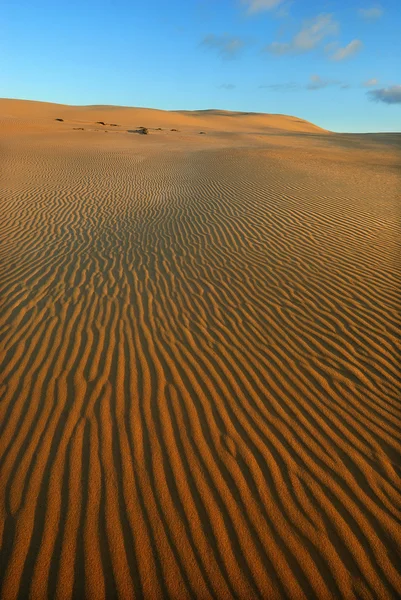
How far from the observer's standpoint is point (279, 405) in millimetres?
3762

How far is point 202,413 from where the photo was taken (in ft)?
12.0

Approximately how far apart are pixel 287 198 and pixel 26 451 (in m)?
10.0

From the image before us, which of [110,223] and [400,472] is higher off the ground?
[400,472]

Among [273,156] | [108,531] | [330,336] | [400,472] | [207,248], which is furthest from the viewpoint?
[273,156]

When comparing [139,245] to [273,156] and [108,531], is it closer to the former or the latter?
[108,531]

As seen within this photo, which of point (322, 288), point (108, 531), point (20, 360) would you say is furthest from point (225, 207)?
point (108, 531)

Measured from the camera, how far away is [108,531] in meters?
2.61

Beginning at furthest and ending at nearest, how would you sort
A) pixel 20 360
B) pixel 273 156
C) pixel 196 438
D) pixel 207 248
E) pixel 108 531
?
pixel 273 156 < pixel 207 248 < pixel 20 360 < pixel 196 438 < pixel 108 531

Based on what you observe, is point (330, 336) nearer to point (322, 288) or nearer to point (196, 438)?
point (322, 288)

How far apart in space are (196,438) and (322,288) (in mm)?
3687

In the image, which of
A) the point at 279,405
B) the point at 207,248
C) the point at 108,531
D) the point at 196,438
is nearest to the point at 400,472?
the point at 279,405

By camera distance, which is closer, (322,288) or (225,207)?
(322,288)

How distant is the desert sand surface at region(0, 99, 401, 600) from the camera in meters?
2.46

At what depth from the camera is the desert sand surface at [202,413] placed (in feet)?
8.07
